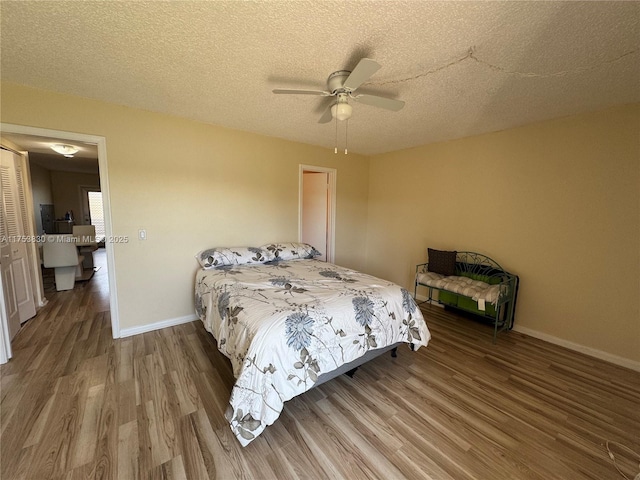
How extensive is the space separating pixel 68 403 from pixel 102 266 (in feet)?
17.2

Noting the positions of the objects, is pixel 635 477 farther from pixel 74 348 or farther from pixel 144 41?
pixel 74 348

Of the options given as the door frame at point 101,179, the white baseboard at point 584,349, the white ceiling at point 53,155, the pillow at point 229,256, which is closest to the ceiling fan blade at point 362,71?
the pillow at point 229,256

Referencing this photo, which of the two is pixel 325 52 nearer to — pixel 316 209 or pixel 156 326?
pixel 316 209

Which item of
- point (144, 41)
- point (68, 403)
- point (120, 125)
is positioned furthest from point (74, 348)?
point (144, 41)

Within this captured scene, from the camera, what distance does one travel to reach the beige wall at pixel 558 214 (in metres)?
2.33

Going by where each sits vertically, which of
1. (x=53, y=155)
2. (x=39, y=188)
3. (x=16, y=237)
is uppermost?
(x=53, y=155)

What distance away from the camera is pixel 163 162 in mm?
2842

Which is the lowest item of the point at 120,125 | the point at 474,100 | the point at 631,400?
the point at 631,400

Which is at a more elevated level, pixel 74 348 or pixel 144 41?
pixel 144 41

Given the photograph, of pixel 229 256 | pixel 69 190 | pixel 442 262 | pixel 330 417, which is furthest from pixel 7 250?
pixel 69 190

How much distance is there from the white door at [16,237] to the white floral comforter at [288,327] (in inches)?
80.3

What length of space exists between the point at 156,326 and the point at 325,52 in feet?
10.6

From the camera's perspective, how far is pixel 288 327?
1.62 m

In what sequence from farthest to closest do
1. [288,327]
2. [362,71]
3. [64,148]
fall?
[64,148]
[288,327]
[362,71]
